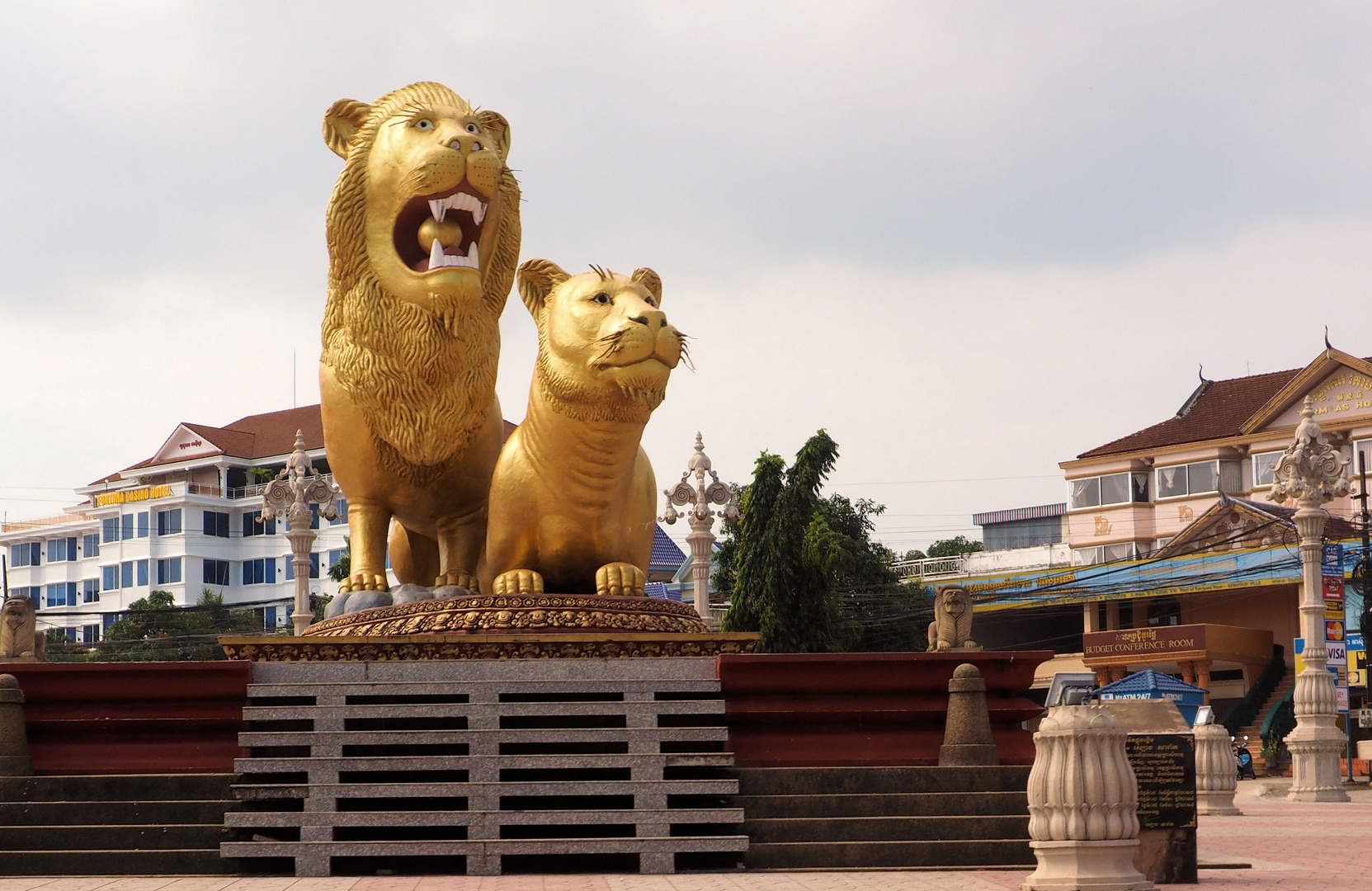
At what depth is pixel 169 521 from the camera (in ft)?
196

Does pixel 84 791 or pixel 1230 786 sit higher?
pixel 84 791

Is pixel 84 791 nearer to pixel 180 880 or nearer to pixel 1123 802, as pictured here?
pixel 180 880

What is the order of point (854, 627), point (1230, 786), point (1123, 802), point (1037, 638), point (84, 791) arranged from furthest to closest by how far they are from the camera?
1. point (1037, 638)
2. point (854, 627)
3. point (1230, 786)
4. point (84, 791)
5. point (1123, 802)

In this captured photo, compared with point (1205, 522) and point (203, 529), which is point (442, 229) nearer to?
point (1205, 522)

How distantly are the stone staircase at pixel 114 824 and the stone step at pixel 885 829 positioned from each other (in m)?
3.09

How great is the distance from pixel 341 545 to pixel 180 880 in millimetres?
50007

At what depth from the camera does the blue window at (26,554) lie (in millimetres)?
65312

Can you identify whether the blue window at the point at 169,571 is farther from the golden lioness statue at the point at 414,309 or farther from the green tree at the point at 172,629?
the golden lioness statue at the point at 414,309

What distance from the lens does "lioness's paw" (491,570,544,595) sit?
1041cm

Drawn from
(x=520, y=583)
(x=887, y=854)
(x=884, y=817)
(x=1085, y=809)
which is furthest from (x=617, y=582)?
(x=1085, y=809)

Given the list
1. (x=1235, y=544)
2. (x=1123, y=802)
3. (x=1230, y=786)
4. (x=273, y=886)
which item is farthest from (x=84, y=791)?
(x=1235, y=544)

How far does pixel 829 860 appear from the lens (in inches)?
365

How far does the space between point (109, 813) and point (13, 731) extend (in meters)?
0.90

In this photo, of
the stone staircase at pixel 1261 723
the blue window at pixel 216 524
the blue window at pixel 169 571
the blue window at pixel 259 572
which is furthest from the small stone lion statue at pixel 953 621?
the blue window at pixel 169 571
